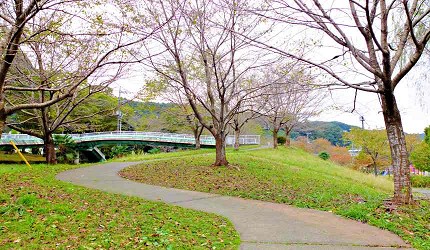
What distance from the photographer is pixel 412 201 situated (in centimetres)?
602

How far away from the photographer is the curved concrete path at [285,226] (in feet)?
13.6

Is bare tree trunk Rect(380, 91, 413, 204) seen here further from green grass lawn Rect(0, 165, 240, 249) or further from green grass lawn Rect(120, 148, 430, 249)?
green grass lawn Rect(0, 165, 240, 249)

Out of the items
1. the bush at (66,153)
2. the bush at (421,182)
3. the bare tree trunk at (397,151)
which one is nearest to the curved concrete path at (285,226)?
the bare tree trunk at (397,151)

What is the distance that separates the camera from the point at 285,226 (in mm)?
5023

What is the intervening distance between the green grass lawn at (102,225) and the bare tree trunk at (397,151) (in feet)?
11.8

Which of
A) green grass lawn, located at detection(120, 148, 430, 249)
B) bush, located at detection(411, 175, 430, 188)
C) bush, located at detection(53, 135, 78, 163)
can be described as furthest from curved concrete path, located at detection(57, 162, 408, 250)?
bush, located at detection(411, 175, 430, 188)

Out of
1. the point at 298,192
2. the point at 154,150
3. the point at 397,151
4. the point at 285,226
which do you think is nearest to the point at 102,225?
the point at 285,226

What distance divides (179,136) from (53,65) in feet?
76.1

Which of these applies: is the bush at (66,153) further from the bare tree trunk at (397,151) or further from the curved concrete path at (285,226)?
the bare tree trunk at (397,151)

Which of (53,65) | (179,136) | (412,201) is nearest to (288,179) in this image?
(412,201)

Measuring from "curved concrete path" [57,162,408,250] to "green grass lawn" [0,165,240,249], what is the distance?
0.40 metres

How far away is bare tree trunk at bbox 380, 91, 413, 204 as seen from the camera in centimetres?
602

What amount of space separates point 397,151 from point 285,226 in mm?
2993

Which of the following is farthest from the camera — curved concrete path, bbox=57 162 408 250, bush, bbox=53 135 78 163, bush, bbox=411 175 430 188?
bush, bbox=411 175 430 188
